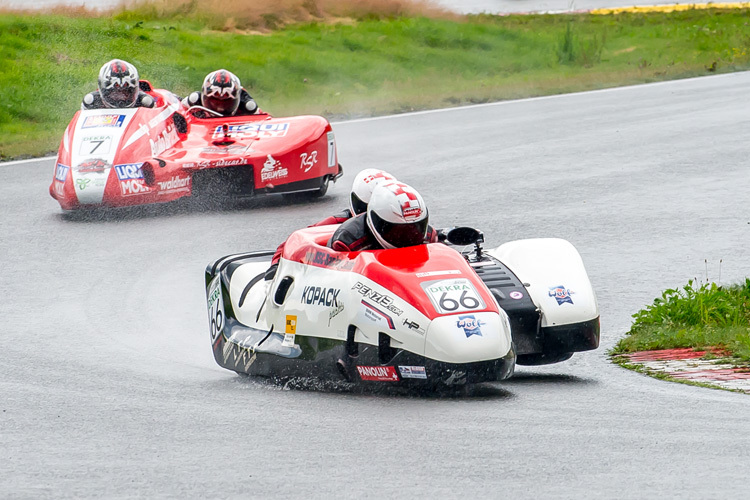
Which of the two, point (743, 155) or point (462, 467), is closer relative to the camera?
point (462, 467)

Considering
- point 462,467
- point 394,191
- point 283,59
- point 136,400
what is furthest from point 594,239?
point 283,59

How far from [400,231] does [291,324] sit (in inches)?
32.1

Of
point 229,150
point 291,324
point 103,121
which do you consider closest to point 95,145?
point 103,121

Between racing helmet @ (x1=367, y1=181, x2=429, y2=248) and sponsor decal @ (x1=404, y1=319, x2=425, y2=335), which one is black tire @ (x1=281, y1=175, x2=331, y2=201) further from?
sponsor decal @ (x1=404, y1=319, x2=425, y2=335)

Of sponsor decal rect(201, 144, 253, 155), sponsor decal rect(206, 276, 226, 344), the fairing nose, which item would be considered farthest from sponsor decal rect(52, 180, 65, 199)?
the fairing nose

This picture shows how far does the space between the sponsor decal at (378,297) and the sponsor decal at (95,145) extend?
21.8ft

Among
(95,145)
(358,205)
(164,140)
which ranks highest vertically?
(164,140)

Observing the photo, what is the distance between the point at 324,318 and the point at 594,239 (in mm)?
5459

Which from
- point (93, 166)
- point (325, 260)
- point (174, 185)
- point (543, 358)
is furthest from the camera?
point (174, 185)

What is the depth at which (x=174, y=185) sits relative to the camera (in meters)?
12.7

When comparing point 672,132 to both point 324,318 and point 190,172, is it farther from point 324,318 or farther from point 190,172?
point 324,318

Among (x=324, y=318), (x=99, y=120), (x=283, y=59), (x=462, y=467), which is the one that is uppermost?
(x=283, y=59)

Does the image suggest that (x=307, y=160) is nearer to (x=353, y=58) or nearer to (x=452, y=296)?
(x=452, y=296)

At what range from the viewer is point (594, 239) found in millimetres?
11617
